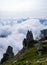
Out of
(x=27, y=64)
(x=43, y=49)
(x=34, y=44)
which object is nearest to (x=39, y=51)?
(x=43, y=49)

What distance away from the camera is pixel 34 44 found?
199 meters

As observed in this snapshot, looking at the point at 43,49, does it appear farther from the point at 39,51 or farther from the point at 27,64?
the point at 27,64

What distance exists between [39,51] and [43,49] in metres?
2.97

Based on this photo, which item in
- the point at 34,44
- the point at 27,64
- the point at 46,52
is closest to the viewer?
the point at 27,64

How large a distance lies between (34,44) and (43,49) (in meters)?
65.0

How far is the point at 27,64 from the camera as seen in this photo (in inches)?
1870

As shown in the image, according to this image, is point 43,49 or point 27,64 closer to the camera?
point 27,64

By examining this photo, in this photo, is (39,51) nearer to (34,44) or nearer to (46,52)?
(46,52)

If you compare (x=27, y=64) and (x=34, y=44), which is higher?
(x=34, y=44)

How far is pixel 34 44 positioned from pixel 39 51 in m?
66.3

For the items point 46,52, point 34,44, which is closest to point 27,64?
point 46,52

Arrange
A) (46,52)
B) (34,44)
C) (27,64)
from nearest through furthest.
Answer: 1. (27,64)
2. (46,52)
3. (34,44)

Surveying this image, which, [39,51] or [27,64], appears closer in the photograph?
[27,64]

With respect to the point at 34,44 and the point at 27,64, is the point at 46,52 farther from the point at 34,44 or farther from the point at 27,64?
the point at 27,64
